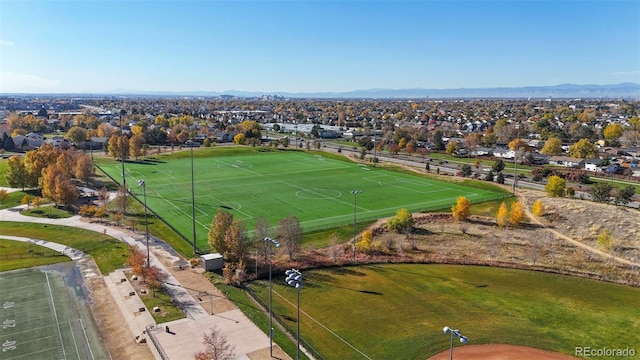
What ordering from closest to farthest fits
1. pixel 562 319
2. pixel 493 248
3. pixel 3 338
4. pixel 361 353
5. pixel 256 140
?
pixel 361 353 < pixel 3 338 < pixel 562 319 < pixel 493 248 < pixel 256 140

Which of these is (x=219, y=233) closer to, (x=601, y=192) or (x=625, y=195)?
(x=601, y=192)

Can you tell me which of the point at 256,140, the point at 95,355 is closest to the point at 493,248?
the point at 95,355

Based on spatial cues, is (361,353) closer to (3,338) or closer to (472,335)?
(472,335)

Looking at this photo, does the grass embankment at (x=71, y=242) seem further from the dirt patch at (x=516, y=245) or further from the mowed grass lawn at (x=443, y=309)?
the dirt patch at (x=516, y=245)

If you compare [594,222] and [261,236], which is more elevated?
[261,236]

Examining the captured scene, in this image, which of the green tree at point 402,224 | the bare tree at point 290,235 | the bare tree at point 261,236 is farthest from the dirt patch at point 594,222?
the bare tree at point 261,236

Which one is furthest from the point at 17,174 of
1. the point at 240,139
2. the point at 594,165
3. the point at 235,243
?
the point at 594,165
